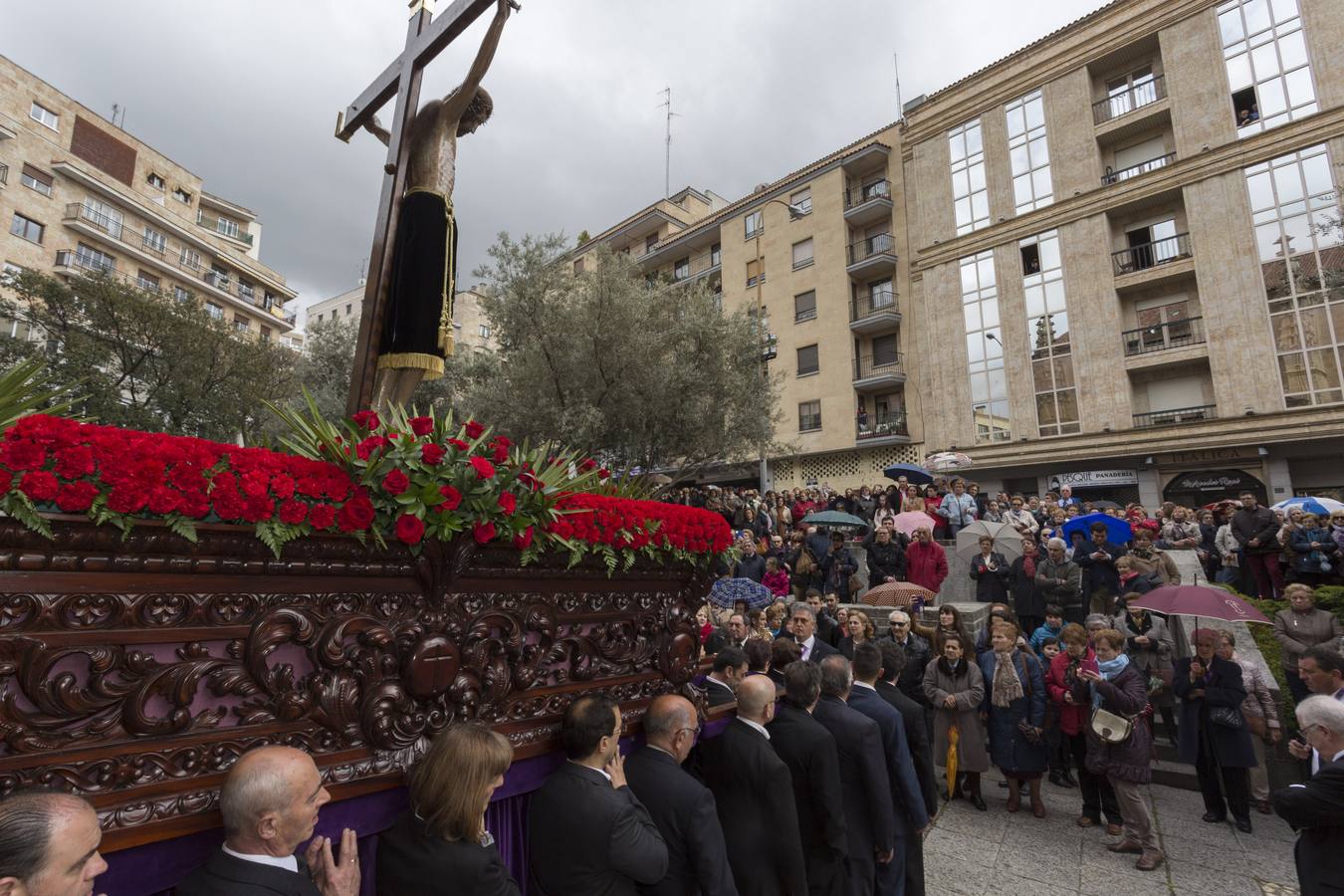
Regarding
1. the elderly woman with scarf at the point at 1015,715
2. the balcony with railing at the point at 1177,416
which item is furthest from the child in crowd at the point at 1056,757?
the balcony with railing at the point at 1177,416

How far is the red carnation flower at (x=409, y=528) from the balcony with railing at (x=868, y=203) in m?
29.1

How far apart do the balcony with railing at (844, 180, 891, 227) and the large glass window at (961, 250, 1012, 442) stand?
4447 millimetres

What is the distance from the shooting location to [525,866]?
9.86 feet

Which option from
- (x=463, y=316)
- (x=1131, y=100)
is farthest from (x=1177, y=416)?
(x=463, y=316)

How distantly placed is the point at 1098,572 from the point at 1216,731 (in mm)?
3870

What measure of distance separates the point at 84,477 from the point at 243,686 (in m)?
0.71

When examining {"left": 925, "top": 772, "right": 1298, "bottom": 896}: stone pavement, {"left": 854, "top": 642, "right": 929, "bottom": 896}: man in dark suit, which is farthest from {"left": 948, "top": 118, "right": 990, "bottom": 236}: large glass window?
{"left": 854, "top": 642, "right": 929, "bottom": 896}: man in dark suit

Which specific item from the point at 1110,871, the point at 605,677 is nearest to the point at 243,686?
the point at 605,677

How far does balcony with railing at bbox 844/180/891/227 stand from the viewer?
27.9m

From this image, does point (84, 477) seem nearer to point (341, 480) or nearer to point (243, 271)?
point (341, 480)

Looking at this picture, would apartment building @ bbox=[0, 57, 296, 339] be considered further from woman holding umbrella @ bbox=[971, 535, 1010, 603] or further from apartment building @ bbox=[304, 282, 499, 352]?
woman holding umbrella @ bbox=[971, 535, 1010, 603]

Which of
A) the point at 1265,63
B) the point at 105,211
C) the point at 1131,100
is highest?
the point at 105,211

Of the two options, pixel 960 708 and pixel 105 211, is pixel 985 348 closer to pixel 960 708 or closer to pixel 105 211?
pixel 960 708

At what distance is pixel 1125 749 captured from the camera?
5.93 m
